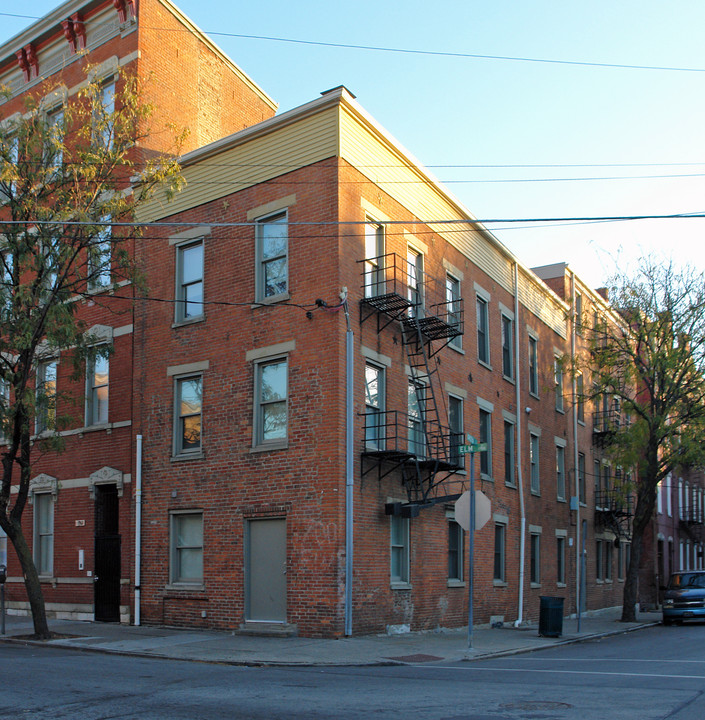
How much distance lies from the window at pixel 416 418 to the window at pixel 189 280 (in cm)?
538

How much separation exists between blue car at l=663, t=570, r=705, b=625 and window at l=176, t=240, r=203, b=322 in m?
17.3

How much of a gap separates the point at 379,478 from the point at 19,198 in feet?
30.3

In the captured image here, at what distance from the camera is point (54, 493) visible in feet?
73.7

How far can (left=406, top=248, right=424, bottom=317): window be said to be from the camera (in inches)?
829

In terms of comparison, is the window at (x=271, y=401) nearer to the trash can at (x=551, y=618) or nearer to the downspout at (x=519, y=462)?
the trash can at (x=551, y=618)

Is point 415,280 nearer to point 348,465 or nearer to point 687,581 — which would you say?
point 348,465

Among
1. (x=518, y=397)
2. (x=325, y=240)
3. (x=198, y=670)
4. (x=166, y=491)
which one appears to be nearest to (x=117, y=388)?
(x=166, y=491)

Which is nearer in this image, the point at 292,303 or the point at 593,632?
the point at 292,303

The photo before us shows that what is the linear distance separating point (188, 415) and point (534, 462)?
13.3m

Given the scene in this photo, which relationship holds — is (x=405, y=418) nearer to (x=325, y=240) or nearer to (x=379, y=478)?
(x=379, y=478)

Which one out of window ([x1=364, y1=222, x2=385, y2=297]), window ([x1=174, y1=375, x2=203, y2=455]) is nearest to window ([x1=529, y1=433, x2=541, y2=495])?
window ([x1=364, y1=222, x2=385, y2=297])

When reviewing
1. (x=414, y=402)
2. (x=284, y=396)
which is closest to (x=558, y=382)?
(x=414, y=402)

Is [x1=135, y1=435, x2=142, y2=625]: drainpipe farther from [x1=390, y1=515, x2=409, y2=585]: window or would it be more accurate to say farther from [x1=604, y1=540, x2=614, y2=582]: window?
[x1=604, y1=540, x2=614, y2=582]: window

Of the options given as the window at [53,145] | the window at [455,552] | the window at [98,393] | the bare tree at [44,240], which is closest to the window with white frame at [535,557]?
the window at [455,552]
